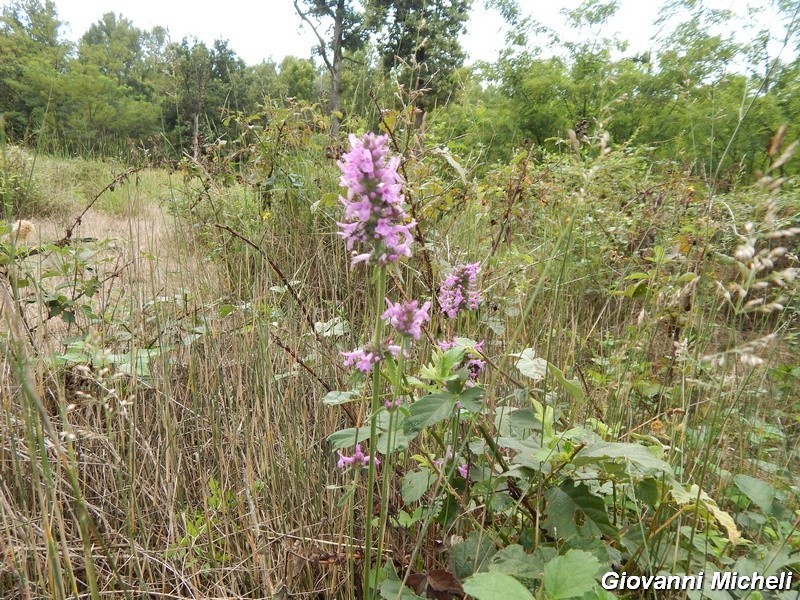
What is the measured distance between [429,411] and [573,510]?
0.36 m

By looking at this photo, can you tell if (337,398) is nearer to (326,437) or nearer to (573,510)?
(326,437)

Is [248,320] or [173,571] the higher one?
[248,320]

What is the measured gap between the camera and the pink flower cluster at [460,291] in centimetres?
117

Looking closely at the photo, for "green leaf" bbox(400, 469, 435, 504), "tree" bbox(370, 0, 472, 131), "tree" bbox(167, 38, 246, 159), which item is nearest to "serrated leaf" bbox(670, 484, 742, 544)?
"green leaf" bbox(400, 469, 435, 504)

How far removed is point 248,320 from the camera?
6.46 feet

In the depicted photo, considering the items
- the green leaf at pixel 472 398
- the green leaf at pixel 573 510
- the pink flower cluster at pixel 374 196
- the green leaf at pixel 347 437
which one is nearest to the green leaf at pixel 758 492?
the green leaf at pixel 573 510

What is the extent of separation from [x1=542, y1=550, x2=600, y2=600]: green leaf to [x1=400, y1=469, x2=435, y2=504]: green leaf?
31 cm

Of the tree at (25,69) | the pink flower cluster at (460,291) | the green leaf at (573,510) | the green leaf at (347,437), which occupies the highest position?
the tree at (25,69)

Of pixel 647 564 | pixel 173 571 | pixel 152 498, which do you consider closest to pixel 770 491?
pixel 647 564

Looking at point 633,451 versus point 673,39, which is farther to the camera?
point 673,39

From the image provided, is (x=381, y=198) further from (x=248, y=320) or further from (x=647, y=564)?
(x=248, y=320)

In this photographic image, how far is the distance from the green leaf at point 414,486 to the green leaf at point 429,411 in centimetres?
14

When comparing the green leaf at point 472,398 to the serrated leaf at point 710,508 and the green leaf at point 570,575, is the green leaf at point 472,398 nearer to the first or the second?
the green leaf at point 570,575

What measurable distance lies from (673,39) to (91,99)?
533 inches
